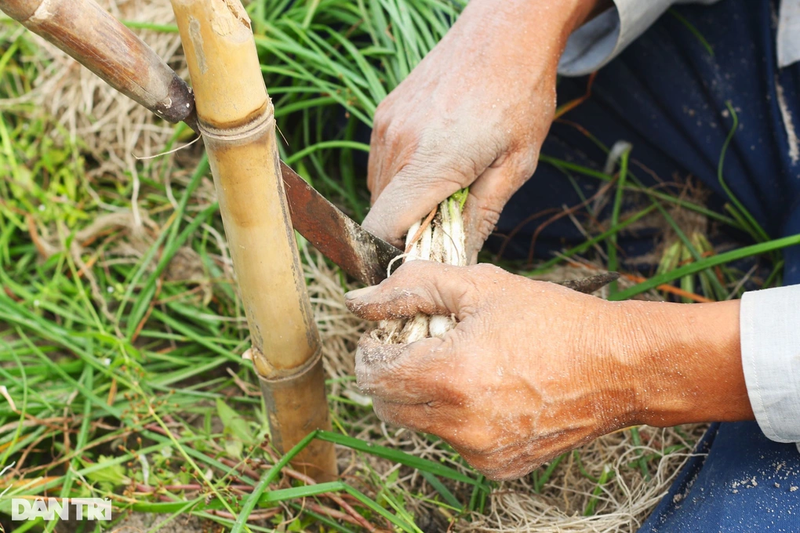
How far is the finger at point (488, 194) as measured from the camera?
1.17 meters

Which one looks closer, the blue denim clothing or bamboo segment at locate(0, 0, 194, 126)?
bamboo segment at locate(0, 0, 194, 126)

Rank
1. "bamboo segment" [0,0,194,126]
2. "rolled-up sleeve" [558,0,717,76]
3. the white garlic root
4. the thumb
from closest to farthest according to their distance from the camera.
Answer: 1. "bamboo segment" [0,0,194,126]
2. the white garlic root
3. the thumb
4. "rolled-up sleeve" [558,0,717,76]

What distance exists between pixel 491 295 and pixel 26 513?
0.93m

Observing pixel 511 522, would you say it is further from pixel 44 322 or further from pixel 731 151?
pixel 44 322

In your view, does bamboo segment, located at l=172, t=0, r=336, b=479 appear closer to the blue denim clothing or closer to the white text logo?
the white text logo

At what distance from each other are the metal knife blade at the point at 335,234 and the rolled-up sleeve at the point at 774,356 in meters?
0.53

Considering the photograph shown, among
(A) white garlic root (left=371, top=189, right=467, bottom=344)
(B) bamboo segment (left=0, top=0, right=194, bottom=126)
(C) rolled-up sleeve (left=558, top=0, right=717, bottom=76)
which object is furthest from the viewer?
(C) rolled-up sleeve (left=558, top=0, right=717, bottom=76)

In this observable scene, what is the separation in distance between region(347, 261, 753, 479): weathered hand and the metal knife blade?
115 mm

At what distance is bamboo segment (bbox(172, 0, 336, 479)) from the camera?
0.72 metres

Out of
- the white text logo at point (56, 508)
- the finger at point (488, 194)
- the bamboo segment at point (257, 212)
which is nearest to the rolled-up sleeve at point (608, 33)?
the finger at point (488, 194)

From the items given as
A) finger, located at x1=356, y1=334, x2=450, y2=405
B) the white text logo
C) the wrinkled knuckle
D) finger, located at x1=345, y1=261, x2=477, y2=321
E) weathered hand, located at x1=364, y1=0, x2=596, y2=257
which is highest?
weathered hand, located at x1=364, y1=0, x2=596, y2=257

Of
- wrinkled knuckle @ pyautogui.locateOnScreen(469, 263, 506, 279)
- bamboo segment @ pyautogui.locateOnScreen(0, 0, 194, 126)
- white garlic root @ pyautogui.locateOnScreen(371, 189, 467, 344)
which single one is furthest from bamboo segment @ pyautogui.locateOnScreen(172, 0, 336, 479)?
wrinkled knuckle @ pyautogui.locateOnScreen(469, 263, 506, 279)

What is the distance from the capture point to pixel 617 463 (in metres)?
1.22

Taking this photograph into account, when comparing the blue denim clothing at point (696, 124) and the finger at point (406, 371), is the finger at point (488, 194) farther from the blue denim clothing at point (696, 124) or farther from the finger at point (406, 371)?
the blue denim clothing at point (696, 124)
